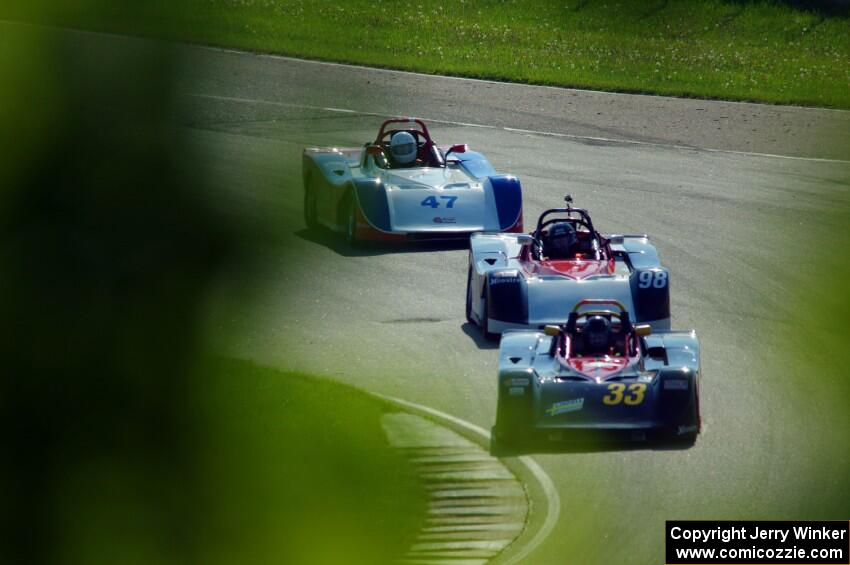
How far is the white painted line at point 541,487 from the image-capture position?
26.9 feet

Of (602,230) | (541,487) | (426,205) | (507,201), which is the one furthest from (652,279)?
(602,230)

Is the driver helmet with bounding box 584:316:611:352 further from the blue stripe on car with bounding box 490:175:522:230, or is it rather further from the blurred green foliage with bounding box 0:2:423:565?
the blurred green foliage with bounding box 0:2:423:565

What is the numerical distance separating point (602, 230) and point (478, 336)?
4.83 meters

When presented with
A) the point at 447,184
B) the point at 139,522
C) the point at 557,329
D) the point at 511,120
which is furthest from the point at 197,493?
the point at 511,120

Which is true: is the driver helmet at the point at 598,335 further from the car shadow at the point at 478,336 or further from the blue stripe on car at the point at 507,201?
the blue stripe on car at the point at 507,201

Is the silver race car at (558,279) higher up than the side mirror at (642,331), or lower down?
lower down

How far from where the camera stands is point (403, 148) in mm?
18000

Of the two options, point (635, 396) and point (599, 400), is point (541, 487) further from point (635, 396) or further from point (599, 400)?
point (635, 396)

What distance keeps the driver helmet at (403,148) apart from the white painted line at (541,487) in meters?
7.56

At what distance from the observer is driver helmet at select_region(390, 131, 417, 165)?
59.1 feet

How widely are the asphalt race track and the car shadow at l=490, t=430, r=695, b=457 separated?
58mm

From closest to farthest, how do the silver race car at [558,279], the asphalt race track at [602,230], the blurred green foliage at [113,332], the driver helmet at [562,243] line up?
the blurred green foliage at [113,332], the asphalt race track at [602,230], the silver race car at [558,279], the driver helmet at [562,243]

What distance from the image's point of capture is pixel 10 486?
1.78 metres

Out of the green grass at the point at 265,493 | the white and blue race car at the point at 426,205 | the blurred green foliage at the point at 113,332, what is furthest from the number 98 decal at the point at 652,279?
the blurred green foliage at the point at 113,332
